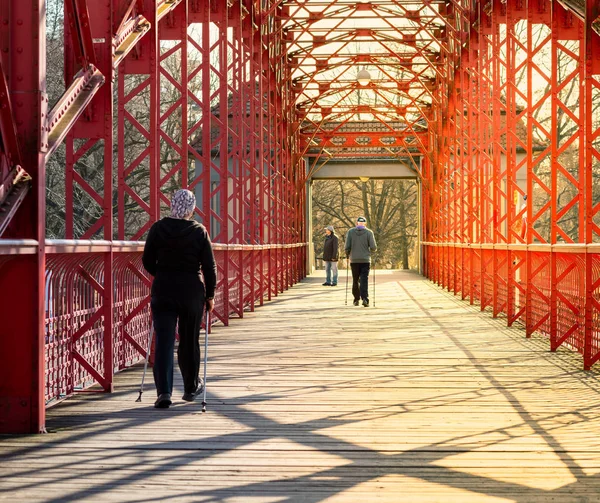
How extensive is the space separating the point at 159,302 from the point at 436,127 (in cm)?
2860

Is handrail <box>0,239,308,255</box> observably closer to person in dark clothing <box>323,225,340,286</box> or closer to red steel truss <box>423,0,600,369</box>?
red steel truss <box>423,0,600,369</box>

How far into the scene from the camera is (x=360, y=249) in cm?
2155

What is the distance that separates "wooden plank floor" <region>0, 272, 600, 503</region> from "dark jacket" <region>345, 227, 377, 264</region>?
342 inches

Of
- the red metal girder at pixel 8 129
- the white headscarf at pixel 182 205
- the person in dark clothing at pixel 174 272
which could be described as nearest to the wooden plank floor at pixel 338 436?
the person in dark clothing at pixel 174 272

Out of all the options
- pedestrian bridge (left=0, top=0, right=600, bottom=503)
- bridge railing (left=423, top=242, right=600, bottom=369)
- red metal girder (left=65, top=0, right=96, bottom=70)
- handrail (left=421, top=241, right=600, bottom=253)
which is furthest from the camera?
bridge railing (left=423, top=242, right=600, bottom=369)

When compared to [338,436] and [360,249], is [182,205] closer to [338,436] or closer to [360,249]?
[338,436]

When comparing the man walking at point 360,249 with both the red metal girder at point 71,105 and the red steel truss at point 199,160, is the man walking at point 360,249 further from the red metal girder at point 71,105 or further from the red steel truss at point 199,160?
the red metal girder at point 71,105

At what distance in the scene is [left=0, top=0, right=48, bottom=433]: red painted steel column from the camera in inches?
277

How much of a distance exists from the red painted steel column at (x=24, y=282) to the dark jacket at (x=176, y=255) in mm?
1446

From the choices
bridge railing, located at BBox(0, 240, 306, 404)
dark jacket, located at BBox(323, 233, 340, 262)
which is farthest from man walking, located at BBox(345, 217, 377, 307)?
dark jacket, located at BBox(323, 233, 340, 262)

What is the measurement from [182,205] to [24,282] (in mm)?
1761

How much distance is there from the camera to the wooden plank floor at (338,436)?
5.47 m

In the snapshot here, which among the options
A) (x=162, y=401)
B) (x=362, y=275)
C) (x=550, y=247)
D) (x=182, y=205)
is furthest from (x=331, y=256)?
(x=162, y=401)

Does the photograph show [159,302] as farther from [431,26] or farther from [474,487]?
[431,26]
